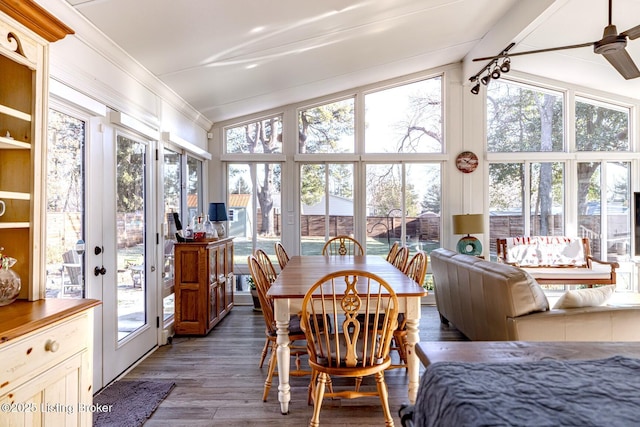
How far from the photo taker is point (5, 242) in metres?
1.67

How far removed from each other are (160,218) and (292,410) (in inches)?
86.8

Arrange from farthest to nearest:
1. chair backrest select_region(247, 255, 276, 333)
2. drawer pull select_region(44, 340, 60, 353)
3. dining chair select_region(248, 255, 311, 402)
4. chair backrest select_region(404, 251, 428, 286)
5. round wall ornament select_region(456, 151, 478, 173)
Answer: round wall ornament select_region(456, 151, 478, 173) < chair backrest select_region(404, 251, 428, 286) < chair backrest select_region(247, 255, 276, 333) < dining chair select_region(248, 255, 311, 402) < drawer pull select_region(44, 340, 60, 353)

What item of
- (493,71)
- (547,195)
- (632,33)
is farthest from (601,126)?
(632,33)

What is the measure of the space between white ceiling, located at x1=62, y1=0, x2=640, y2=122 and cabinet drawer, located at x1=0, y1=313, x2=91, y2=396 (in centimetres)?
187

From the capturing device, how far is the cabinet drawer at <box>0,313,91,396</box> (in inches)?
48.3

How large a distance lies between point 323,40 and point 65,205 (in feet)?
8.73

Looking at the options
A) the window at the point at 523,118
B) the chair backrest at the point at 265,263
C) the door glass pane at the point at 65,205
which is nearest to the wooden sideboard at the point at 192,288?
the chair backrest at the point at 265,263

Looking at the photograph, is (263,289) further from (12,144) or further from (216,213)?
(216,213)

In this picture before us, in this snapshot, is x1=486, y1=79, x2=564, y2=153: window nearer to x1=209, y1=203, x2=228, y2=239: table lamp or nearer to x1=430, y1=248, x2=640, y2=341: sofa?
x1=430, y1=248, x2=640, y2=341: sofa

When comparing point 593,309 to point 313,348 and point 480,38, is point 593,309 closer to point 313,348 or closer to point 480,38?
point 313,348

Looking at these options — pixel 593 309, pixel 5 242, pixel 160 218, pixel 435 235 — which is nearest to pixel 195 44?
pixel 160 218

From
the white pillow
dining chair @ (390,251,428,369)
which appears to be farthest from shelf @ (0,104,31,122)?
the white pillow

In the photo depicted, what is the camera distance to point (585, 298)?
99.3 inches

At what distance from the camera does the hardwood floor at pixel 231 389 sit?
231 centimetres
